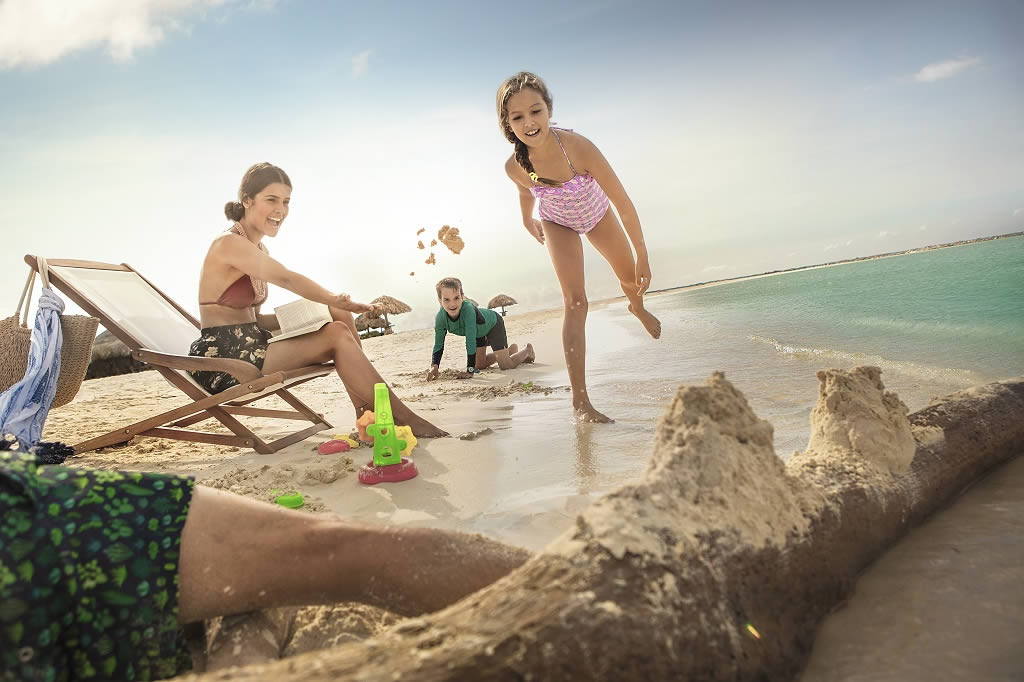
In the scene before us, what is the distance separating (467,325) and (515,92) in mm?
4104

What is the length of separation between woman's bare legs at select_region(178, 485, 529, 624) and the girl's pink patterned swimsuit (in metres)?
3.07

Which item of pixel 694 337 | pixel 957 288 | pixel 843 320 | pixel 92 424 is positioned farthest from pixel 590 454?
pixel 957 288

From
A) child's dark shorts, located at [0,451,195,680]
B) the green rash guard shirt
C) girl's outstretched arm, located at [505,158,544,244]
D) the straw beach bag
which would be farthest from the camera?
the green rash guard shirt

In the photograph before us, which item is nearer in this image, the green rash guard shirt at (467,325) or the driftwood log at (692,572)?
the driftwood log at (692,572)

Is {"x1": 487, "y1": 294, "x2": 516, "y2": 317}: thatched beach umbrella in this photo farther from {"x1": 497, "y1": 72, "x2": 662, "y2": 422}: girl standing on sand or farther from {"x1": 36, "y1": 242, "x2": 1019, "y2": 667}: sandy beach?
{"x1": 497, "y1": 72, "x2": 662, "y2": 422}: girl standing on sand

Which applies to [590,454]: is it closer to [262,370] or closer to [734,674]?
[734,674]

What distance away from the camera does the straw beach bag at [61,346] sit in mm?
3666

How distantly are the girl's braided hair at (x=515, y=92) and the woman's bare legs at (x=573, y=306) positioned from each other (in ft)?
1.28

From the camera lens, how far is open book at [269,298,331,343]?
13.3 ft

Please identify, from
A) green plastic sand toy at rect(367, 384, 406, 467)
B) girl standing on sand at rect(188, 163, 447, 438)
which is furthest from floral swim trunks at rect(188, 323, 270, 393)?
green plastic sand toy at rect(367, 384, 406, 467)

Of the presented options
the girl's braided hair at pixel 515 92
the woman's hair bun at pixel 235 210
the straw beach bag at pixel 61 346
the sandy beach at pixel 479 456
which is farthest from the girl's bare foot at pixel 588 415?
the straw beach bag at pixel 61 346

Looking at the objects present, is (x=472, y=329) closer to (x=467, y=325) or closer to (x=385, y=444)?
(x=467, y=325)

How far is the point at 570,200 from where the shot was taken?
13.2 feet

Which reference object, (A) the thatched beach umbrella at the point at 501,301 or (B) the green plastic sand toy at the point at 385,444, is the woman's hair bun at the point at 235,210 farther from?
(A) the thatched beach umbrella at the point at 501,301
